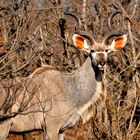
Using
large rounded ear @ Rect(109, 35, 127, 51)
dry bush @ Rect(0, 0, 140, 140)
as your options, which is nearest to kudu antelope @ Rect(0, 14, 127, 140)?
large rounded ear @ Rect(109, 35, 127, 51)

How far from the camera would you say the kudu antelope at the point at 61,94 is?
5.62 m

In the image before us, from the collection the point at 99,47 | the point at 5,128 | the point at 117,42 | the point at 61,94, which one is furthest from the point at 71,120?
the point at 117,42

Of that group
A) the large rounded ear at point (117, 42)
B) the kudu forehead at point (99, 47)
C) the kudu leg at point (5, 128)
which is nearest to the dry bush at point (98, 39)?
the large rounded ear at point (117, 42)

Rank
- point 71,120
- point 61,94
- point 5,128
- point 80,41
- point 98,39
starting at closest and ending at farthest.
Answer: point 5,128, point 71,120, point 61,94, point 80,41, point 98,39

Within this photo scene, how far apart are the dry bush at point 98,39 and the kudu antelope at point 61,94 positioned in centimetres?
21

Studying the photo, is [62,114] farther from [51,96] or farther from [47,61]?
[47,61]

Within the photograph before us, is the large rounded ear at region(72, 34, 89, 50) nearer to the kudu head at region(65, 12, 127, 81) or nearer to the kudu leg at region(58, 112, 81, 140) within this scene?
the kudu head at region(65, 12, 127, 81)

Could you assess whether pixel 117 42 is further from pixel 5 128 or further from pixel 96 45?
pixel 5 128

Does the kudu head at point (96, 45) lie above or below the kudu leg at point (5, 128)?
above

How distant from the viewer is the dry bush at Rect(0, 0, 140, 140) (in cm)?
546

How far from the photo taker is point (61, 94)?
5906 millimetres

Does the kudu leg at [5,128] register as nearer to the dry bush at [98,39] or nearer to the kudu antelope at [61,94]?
the kudu antelope at [61,94]

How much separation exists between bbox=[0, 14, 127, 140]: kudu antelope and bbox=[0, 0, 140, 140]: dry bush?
0.69ft

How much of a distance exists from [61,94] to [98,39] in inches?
46.3
